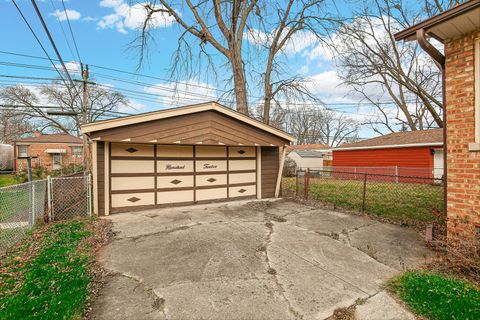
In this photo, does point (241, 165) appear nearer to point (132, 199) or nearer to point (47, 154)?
point (132, 199)

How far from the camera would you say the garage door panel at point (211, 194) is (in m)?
7.31

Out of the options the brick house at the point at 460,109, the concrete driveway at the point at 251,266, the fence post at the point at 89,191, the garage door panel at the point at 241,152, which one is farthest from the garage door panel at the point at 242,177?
the brick house at the point at 460,109

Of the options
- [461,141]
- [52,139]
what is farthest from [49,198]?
[52,139]

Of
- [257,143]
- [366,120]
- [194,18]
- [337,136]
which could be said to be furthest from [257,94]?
[337,136]

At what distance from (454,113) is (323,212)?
3720 mm

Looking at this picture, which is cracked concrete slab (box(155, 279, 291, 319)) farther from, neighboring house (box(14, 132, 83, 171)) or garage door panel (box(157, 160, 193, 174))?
neighboring house (box(14, 132, 83, 171))

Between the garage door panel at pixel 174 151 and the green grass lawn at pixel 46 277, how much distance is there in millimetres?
2922

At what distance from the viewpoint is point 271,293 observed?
2.58 meters

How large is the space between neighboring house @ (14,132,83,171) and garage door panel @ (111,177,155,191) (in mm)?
22615

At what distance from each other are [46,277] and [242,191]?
19.1 feet

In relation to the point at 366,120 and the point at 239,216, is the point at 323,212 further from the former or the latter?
the point at 366,120

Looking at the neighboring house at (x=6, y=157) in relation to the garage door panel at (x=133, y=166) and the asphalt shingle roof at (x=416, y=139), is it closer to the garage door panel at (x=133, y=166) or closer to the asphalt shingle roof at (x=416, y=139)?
the garage door panel at (x=133, y=166)

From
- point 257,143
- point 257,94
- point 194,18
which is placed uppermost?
point 194,18

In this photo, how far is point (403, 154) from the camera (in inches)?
595
